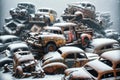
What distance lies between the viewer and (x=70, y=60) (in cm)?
745

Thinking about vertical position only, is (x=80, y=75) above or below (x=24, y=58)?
below

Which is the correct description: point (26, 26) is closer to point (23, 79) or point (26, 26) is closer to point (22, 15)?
point (22, 15)

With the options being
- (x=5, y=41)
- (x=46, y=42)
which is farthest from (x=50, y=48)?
Result: (x=5, y=41)

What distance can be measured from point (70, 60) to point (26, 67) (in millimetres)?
1303

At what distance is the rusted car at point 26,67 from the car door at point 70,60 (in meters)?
0.81

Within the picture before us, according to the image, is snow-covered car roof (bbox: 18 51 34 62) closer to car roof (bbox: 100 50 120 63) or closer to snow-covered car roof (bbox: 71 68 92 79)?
snow-covered car roof (bbox: 71 68 92 79)

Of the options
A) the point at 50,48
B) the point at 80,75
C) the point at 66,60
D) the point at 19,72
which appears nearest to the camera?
the point at 80,75

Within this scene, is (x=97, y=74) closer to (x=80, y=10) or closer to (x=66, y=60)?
(x=66, y=60)

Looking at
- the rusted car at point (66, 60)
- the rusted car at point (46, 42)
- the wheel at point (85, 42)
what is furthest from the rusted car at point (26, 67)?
the wheel at point (85, 42)

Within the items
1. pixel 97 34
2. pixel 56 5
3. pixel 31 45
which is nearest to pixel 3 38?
pixel 31 45

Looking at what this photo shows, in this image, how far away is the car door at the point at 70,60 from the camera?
740 centimetres

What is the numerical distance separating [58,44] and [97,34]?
13.4 ft

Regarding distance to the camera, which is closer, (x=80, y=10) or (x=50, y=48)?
(x=50, y=48)

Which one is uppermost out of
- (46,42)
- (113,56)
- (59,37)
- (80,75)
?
(59,37)
